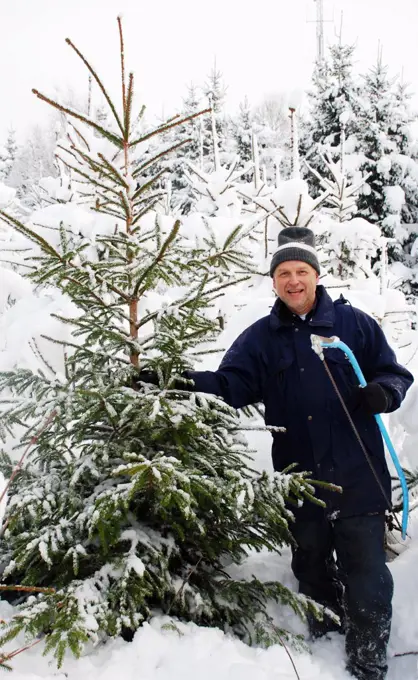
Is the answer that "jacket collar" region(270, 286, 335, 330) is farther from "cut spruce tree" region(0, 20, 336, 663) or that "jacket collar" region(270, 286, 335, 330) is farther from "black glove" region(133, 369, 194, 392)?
"black glove" region(133, 369, 194, 392)

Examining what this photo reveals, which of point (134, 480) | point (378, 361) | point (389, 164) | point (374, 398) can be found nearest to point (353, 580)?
point (374, 398)

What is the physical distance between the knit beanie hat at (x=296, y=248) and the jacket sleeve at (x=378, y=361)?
0.48 metres

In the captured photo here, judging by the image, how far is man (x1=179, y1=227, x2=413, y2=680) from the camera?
2750mm

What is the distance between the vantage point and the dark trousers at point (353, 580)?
2.70 metres

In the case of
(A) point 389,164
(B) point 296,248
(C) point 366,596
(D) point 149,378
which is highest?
(A) point 389,164

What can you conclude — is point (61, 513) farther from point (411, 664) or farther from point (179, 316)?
point (411, 664)

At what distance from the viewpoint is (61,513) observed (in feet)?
8.55

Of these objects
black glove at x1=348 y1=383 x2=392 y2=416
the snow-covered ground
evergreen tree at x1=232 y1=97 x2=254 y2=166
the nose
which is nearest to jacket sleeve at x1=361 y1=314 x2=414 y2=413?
black glove at x1=348 y1=383 x2=392 y2=416

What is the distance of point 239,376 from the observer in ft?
9.99

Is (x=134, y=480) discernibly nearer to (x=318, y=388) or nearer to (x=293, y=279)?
(x=318, y=388)

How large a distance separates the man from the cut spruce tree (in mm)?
228


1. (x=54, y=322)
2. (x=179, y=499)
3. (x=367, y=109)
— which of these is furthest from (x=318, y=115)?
(x=179, y=499)

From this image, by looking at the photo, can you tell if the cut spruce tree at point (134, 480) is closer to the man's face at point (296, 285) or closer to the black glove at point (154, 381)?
the black glove at point (154, 381)

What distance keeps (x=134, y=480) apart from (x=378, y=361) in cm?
165
